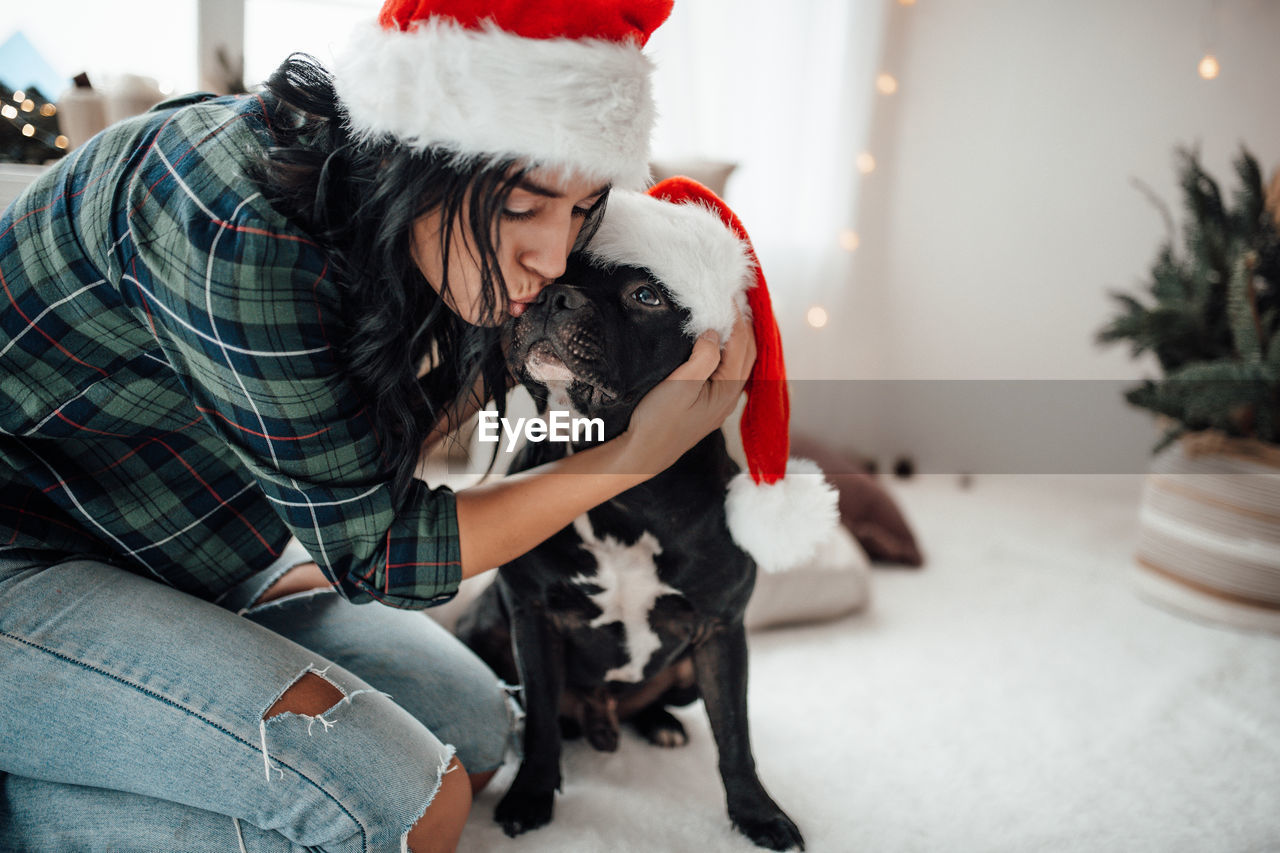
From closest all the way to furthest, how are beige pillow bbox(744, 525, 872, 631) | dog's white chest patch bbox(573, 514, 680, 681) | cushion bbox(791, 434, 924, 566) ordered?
dog's white chest patch bbox(573, 514, 680, 681)
beige pillow bbox(744, 525, 872, 631)
cushion bbox(791, 434, 924, 566)

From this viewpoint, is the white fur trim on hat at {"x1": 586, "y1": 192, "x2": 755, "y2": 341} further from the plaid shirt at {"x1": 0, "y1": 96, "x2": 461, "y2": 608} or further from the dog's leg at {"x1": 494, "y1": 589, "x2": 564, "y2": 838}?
the dog's leg at {"x1": 494, "y1": 589, "x2": 564, "y2": 838}

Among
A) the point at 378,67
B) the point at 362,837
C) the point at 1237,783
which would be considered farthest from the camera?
the point at 1237,783

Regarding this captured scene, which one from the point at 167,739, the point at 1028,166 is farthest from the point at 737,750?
the point at 1028,166

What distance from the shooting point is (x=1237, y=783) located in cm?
145

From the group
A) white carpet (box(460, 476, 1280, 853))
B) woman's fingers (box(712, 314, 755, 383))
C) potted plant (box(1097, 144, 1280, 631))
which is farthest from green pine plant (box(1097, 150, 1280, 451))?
woman's fingers (box(712, 314, 755, 383))

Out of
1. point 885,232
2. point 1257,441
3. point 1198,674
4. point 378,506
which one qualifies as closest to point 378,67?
point 378,506

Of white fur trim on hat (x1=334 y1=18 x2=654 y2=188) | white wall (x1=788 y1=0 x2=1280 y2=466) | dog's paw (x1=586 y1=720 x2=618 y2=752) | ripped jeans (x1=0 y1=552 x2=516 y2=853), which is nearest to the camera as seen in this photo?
white fur trim on hat (x1=334 y1=18 x2=654 y2=188)

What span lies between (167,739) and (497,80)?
80 centimetres

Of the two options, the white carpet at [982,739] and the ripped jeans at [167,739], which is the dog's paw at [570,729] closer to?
the white carpet at [982,739]

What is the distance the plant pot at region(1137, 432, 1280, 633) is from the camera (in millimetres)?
1976

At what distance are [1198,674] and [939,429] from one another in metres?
1.81

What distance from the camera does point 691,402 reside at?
1075 millimetres

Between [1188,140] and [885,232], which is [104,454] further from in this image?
[1188,140]

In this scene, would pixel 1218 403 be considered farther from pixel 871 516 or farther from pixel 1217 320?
pixel 871 516
